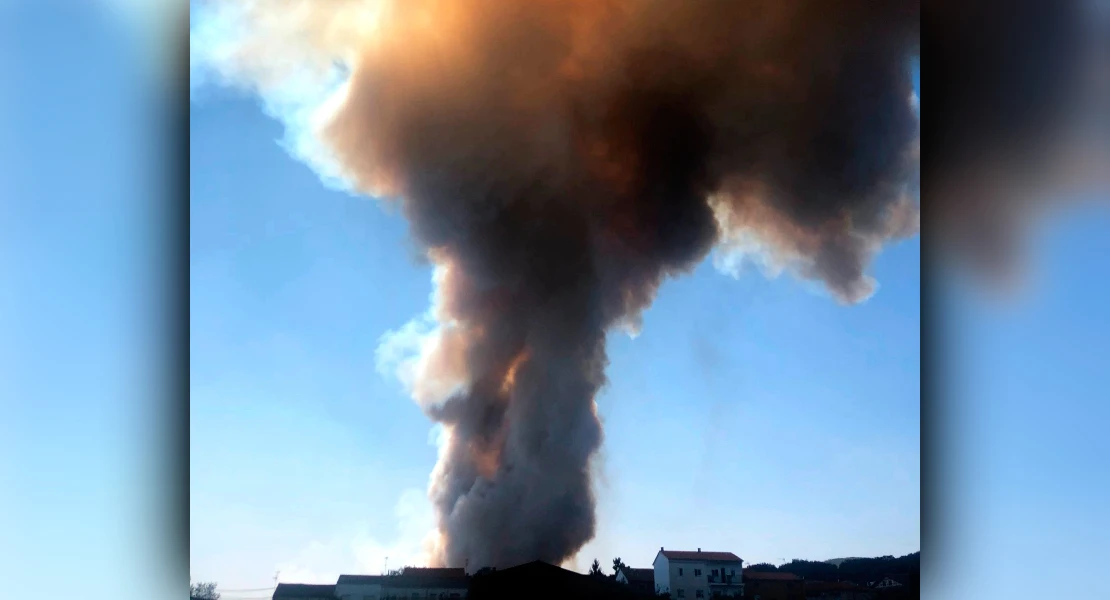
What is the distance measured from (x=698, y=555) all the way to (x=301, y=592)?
1.45 meters

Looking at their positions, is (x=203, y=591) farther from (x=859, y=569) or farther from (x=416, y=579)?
(x=859, y=569)

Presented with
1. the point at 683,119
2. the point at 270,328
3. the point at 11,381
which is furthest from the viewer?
the point at 683,119

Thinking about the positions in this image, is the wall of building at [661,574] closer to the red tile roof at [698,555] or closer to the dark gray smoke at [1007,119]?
the red tile roof at [698,555]

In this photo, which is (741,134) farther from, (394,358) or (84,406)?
(84,406)

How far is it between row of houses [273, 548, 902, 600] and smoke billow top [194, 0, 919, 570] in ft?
0.32

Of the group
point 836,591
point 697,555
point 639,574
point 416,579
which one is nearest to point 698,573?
point 697,555

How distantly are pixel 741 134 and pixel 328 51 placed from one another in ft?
5.30

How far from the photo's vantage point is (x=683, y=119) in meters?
3.19

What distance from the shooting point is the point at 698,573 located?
2990mm

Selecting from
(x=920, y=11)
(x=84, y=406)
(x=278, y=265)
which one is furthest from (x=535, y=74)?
(x=84, y=406)

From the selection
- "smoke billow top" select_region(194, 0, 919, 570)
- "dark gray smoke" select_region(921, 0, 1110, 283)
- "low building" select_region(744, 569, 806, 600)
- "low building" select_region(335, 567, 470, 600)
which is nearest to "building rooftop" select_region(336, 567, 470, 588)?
"low building" select_region(335, 567, 470, 600)

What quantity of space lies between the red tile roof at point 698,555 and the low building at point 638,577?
0.30ft

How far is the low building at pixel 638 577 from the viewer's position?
9.98ft

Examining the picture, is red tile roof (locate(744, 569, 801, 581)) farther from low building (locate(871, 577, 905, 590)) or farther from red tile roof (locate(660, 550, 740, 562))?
low building (locate(871, 577, 905, 590))
